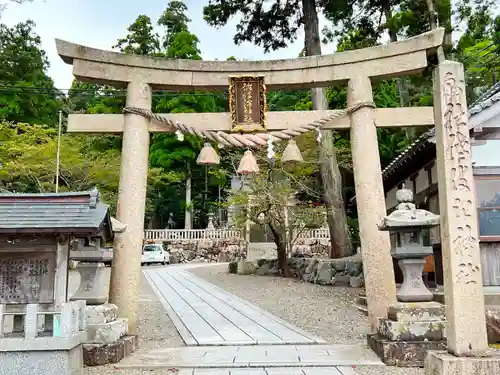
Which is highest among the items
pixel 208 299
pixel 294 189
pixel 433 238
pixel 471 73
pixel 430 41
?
pixel 471 73

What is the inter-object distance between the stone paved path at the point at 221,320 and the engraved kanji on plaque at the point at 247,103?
365 centimetres

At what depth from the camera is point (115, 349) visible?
648 centimetres

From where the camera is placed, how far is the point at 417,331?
21.3 ft

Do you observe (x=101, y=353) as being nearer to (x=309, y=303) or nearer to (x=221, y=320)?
(x=221, y=320)

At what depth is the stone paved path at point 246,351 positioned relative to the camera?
6.13 metres

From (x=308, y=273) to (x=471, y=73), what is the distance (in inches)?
542

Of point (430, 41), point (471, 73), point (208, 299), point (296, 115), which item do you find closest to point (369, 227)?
point (296, 115)

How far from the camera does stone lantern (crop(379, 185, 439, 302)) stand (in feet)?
22.1

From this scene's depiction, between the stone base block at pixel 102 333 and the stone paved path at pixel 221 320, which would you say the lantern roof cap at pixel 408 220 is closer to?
the stone paved path at pixel 221 320

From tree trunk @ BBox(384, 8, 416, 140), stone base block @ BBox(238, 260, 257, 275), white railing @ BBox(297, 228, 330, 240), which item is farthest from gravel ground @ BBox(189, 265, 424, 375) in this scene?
white railing @ BBox(297, 228, 330, 240)

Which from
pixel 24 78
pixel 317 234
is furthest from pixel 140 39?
pixel 317 234

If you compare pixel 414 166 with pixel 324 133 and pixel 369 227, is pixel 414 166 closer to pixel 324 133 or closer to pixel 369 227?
pixel 324 133

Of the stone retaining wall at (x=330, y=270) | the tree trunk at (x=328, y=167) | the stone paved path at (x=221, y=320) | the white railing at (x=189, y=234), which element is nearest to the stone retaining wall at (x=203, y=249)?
the white railing at (x=189, y=234)

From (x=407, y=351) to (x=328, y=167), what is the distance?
393 inches
